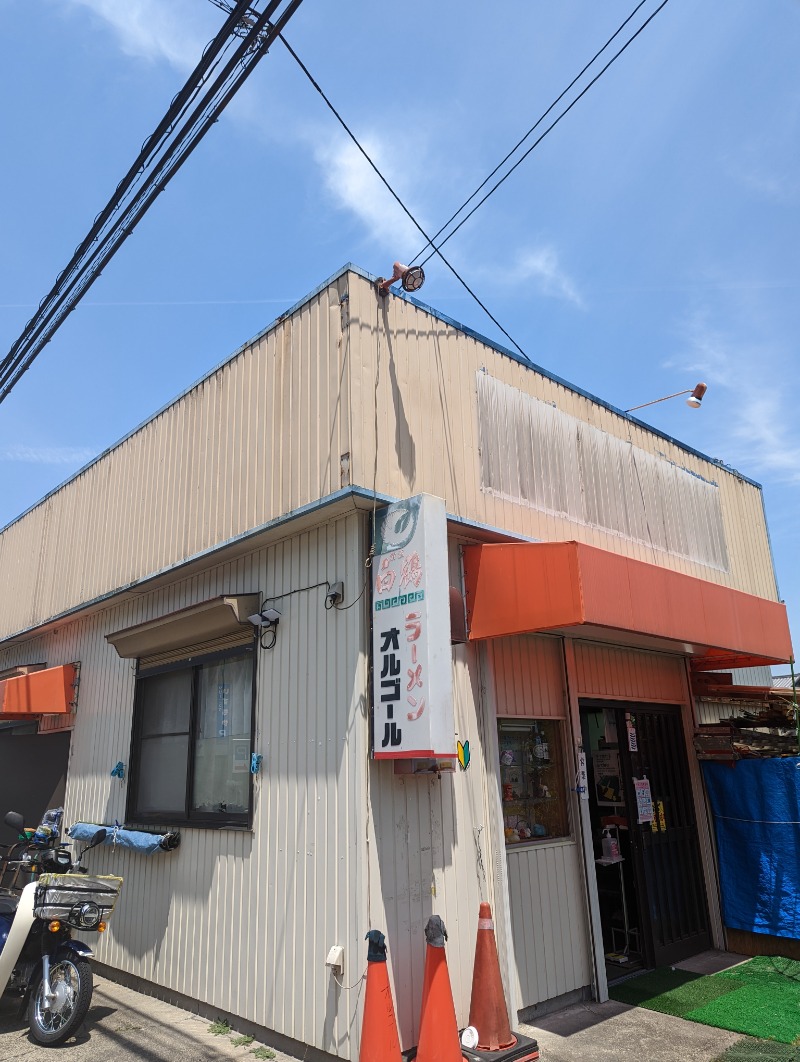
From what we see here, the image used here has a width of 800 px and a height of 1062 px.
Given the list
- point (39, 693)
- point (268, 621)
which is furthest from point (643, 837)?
point (39, 693)

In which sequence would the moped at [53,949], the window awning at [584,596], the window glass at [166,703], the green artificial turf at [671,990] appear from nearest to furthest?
the window awning at [584,596] < the moped at [53,949] < the green artificial turf at [671,990] < the window glass at [166,703]

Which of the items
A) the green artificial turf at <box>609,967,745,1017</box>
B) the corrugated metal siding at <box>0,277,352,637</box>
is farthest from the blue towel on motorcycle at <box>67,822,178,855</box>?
the green artificial turf at <box>609,967,745,1017</box>

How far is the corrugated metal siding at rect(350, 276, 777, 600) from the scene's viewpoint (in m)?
5.84

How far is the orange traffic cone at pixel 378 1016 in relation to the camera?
450 cm

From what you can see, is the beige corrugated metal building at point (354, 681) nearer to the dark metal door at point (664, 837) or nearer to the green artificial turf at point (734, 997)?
the dark metal door at point (664, 837)

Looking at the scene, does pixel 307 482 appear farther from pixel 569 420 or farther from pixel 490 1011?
pixel 490 1011

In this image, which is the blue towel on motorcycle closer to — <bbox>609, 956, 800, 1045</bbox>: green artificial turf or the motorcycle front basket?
the motorcycle front basket

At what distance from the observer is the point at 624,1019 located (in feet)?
20.1

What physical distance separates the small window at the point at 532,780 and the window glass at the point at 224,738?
7.17 ft

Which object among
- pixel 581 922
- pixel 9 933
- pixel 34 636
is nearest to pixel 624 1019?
pixel 581 922

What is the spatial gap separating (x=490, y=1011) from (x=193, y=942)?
8.84 feet

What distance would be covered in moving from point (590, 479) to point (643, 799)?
11.1 ft

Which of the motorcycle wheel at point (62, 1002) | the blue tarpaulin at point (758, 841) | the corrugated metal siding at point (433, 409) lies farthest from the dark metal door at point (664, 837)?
the motorcycle wheel at point (62, 1002)

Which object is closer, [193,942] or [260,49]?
[260,49]
